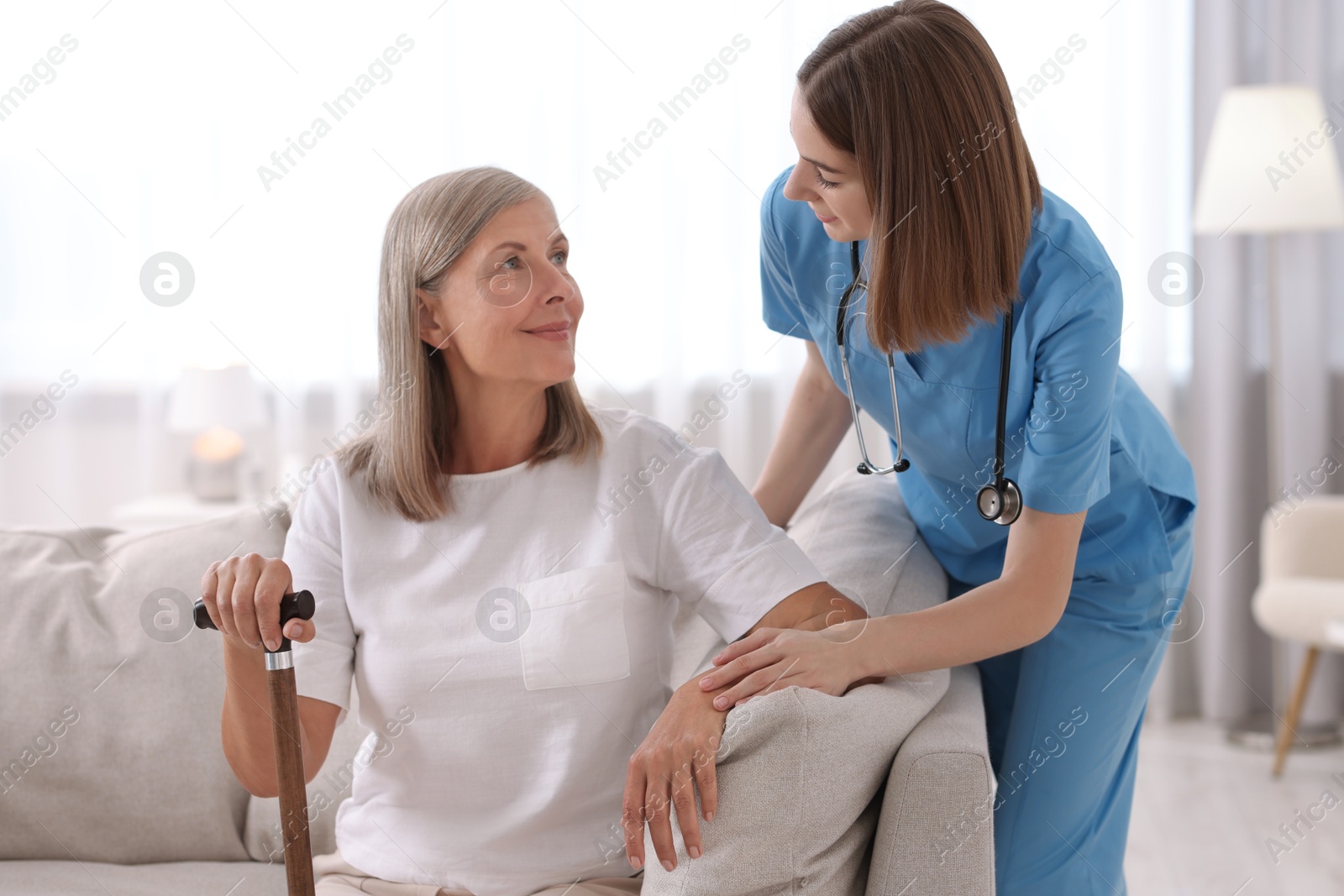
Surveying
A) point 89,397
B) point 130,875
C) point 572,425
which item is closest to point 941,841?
point 572,425

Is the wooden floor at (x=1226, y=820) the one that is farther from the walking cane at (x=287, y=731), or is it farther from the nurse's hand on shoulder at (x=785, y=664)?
the walking cane at (x=287, y=731)

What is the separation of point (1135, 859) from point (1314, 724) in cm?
109

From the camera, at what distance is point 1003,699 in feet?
4.84

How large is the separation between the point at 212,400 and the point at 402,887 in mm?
1925

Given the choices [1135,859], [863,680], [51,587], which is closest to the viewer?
[863,680]

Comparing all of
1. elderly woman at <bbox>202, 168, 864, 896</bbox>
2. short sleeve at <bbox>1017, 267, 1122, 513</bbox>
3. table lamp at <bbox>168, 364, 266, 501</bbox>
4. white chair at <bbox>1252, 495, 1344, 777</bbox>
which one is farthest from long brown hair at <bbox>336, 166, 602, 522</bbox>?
white chair at <bbox>1252, 495, 1344, 777</bbox>

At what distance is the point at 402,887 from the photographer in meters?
1.21

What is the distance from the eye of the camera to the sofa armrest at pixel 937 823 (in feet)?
3.37

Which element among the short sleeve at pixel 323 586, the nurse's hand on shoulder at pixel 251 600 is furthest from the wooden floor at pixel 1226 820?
the nurse's hand on shoulder at pixel 251 600

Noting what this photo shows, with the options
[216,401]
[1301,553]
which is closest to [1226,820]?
[1301,553]

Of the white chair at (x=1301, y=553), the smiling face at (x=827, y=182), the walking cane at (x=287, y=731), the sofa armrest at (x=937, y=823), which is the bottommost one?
the white chair at (x=1301, y=553)

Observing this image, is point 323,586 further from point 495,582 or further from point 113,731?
point 113,731

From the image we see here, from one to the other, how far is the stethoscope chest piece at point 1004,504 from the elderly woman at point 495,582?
7.3 inches

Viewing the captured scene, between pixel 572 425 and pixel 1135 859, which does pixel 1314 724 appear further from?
pixel 572 425
